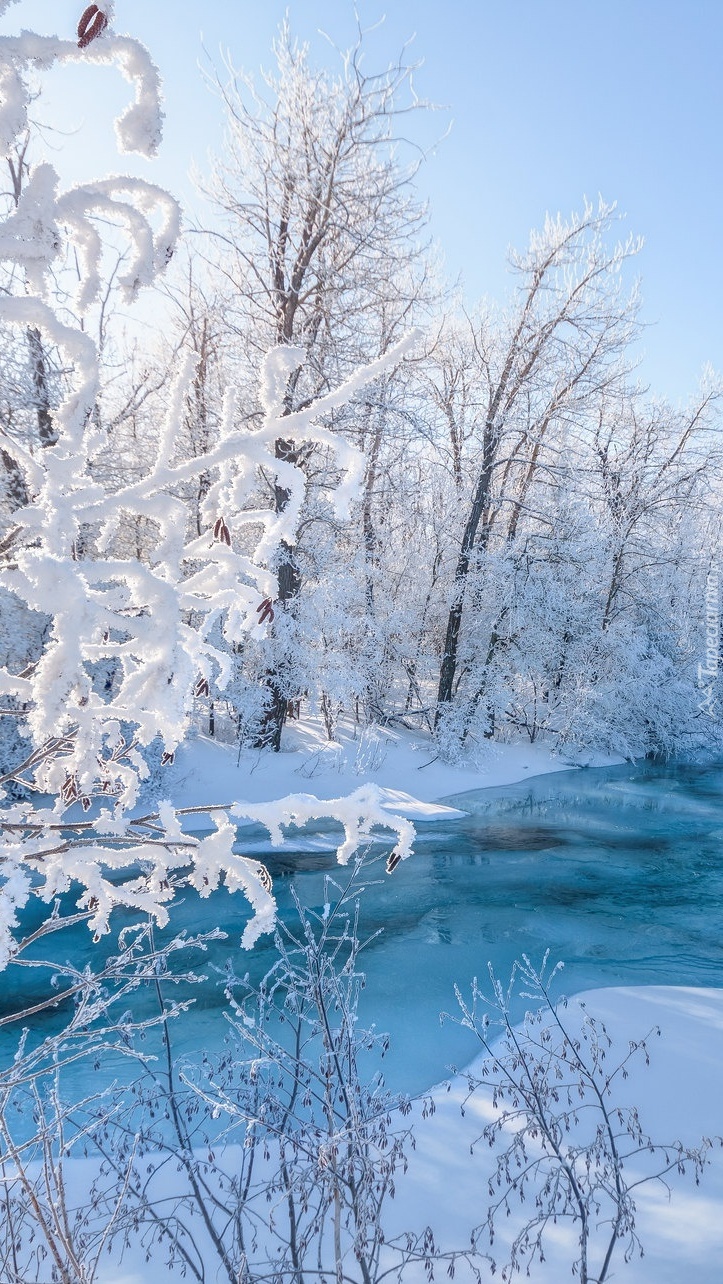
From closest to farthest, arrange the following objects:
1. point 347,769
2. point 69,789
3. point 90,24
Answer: point 90,24
point 69,789
point 347,769

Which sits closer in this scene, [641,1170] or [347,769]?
[641,1170]

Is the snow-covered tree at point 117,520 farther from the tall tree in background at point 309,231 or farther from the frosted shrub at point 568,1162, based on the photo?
the tall tree in background at point 309,231

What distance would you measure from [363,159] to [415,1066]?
1327cm

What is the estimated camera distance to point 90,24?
1347mm

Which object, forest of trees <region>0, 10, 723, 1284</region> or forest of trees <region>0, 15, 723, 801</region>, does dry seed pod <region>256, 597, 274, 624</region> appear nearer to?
forest of trees <region>0, 10, 723, 1284</region>

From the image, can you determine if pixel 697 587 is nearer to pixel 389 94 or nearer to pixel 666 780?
pixel 666 780

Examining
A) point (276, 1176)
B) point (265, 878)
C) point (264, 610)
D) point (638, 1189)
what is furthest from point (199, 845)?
point (638, 1189)

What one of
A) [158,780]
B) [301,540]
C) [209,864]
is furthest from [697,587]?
[209,864]

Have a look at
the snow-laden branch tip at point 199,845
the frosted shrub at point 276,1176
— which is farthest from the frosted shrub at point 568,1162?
the snow-laden branch tip at point 199,845

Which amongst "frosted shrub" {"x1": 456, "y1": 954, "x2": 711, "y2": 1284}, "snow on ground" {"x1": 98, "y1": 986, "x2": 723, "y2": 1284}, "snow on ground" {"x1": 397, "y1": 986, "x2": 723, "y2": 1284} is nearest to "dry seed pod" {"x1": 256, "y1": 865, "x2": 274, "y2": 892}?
"frosted shrub" {"x1": 456, "y1": 954, "x2": 711, "y2": 1284}

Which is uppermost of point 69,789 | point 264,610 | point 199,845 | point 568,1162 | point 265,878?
point 264,610

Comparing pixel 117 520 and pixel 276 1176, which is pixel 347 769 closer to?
pixel 276 1176

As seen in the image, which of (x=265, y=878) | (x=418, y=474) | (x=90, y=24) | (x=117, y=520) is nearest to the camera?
(x=90, y=24)

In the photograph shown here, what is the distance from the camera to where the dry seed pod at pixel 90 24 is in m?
1.33
